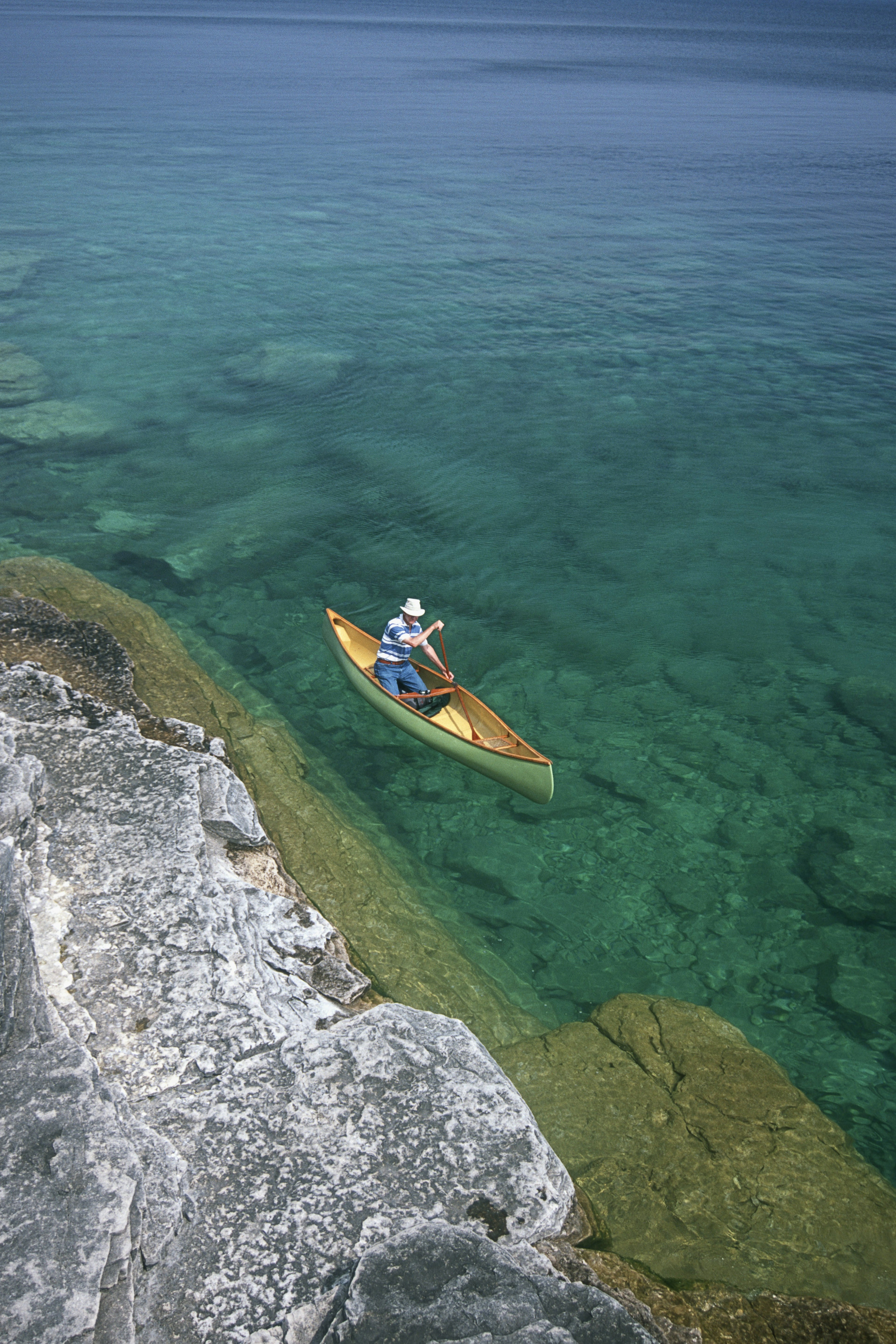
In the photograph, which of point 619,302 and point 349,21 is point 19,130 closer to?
point 619,302

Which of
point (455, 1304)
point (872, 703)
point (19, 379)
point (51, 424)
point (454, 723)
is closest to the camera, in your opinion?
point (455, 1304)

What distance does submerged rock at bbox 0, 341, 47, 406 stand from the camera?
1642 centimetres

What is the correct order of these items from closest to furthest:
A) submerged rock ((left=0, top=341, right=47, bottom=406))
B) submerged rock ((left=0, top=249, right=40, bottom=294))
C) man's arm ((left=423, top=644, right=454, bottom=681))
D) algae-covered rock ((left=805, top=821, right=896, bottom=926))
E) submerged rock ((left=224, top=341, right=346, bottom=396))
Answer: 1. algae-covered rock ((left=805, top=821, right=896, bottom=926))
2. man's arm ((left=423, top=644, right=454, bottom=681))
3. submerged rock ((left=0, top=341, right=47, bottom=406))
4. submerged rock ((left=224, top=341, right=346, bottom=396))
5. submerged rock ((left=0, top=249, right=40, bottom=294))

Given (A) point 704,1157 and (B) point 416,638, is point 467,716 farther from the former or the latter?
(A) point 704,1157

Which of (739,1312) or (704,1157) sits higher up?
(739,1312)

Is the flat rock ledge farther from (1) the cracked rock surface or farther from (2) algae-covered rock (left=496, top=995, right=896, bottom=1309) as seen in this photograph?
(2) algae-covered rock (left=496, top=995, right=896, bottom=1309)

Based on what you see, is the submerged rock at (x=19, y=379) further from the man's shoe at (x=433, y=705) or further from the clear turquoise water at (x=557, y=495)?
the man's shoe at (x=433, y=705)

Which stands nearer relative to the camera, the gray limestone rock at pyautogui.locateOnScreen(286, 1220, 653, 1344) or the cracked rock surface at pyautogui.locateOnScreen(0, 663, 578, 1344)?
the gray limestone rock at pyautogui.locateOnScreen(286, 1220, 653, 1344)

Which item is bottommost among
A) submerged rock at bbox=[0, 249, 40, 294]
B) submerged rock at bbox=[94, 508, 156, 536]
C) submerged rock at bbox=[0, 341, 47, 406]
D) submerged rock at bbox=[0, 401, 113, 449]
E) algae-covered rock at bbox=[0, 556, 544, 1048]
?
algae-covered rock at bbox=[0, 556, 544, 1048]

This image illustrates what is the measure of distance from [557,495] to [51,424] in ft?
29.3

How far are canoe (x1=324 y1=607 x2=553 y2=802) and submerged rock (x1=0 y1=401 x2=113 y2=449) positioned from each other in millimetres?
7761

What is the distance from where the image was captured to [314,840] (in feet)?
25.2

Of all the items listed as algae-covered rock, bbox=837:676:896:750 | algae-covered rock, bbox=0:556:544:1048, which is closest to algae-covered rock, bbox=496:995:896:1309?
algae-covered rock, bbox=0:556:544:1048

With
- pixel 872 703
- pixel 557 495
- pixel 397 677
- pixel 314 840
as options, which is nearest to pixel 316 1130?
pixel 314 840
